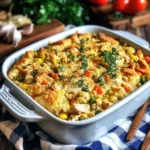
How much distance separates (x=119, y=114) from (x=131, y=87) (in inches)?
8.7

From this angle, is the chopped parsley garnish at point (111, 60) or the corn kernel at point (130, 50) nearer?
the chopped parsley garnish at point (111, 60)

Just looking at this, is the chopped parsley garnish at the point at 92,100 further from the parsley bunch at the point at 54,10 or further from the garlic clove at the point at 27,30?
the parsley bunch at the point at 54,10

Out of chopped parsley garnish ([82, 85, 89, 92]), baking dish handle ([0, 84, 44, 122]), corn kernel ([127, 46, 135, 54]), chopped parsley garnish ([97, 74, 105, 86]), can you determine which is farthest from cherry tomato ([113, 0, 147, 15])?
baking dish handle ([0, 84, 44, 122])

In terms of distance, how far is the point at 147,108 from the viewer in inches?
101

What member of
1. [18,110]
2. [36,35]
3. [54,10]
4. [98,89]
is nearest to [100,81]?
[98,89]

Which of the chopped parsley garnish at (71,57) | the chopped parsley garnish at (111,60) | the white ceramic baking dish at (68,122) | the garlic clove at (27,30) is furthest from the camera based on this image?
the garlic clove at (27,30)

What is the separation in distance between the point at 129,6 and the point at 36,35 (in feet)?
3.14

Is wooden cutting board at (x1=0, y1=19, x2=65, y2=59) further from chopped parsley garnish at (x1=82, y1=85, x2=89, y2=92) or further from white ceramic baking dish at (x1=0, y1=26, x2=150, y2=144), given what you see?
chopped parsley garnish at (x1=82, y1=85, x2=89, y2=92)

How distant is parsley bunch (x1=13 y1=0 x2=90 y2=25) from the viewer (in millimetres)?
3346

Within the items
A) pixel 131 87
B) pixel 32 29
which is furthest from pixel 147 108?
pixel 32 29

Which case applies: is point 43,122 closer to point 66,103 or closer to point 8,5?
point 66,103

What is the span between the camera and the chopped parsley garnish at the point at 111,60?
8.28ft

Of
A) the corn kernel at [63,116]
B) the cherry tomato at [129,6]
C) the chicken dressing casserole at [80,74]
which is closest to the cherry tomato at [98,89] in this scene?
the chicken dressing casserole at [80,74]

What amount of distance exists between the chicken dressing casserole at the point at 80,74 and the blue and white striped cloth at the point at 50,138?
18 cm
